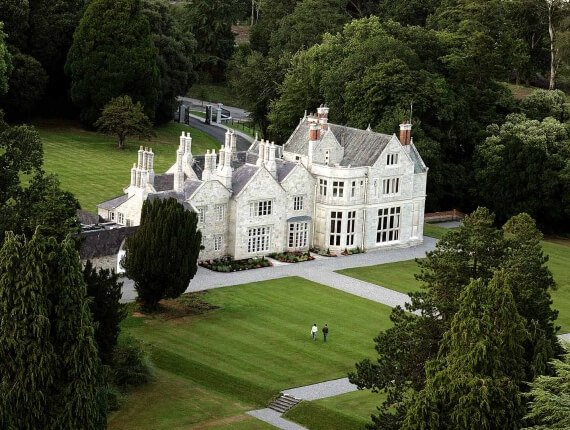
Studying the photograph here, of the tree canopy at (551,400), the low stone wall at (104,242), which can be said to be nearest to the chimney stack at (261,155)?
the low stone wall at (104,242)

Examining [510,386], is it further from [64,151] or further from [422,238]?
[64,151]

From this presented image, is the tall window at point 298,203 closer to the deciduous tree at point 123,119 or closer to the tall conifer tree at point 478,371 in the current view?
the deciduous tree at point 123,119

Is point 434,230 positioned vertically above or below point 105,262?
above

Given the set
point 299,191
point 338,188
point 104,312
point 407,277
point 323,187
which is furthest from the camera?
point 323,187

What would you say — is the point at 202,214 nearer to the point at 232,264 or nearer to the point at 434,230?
the point at 232,264

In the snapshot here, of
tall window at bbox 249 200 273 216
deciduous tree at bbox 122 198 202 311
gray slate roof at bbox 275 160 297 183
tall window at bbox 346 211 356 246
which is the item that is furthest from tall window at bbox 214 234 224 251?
deciduous tree at bbox 122 198 202 311

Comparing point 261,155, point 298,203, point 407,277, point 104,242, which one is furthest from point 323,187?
point 104,242

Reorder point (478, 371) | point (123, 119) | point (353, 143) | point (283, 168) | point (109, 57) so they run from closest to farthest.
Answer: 1. point (478, 371)
2. point (283, 168)
3. point (353, 143)
4. point (123, 119)
5. point (109, 57)
